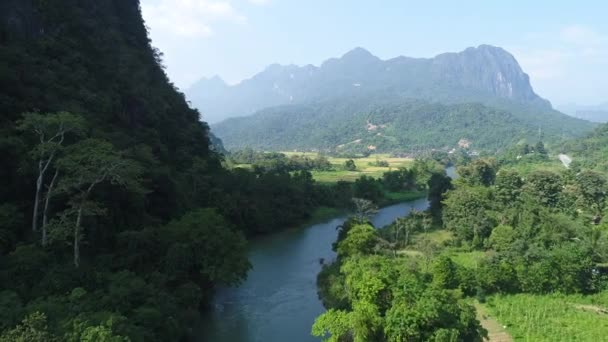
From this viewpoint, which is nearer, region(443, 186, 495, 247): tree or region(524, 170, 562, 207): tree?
region(443, 186, 495, 247): tree

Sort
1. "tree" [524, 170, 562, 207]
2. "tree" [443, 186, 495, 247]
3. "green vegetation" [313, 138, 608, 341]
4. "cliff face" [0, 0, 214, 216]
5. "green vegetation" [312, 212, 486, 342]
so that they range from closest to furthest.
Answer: "green vegetation" [312, 212, 486, 342] → "green vegetation" [313, 138, 608, 341] → "cliff face" [0, 0, 214, 216] → "tree" [443, 186, 495, 247] → "tree" [524, 170, 562, 207]

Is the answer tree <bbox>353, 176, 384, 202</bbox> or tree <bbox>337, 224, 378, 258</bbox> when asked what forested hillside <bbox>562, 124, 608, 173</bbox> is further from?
tree <bbox>337, 224, 378, 258</bbox>

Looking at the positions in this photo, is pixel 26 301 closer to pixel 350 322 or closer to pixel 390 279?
pixel 350 322

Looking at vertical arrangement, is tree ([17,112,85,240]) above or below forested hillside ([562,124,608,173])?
above

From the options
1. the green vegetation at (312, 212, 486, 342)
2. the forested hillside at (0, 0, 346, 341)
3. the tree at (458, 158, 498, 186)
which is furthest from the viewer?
the tree at (458, 158, 498, 186)

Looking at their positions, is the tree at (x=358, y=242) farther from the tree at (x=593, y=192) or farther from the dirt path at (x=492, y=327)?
the tree at (x=593, y=192)

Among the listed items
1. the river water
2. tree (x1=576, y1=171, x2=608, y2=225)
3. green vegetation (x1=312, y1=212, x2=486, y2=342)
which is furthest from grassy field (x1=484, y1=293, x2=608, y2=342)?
tree (x1=576, y1=171, x2=608, y2=225)

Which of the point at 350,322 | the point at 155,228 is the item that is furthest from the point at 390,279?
the point at 155,228
